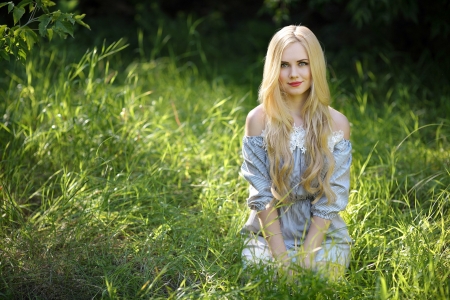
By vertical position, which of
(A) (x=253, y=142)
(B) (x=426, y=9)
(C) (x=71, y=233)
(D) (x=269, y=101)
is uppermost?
(B) (x=426, y=9)

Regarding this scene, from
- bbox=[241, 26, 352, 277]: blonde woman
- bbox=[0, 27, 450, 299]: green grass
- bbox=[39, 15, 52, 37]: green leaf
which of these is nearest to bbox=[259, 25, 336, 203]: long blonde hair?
bbox=[241, 26, 352, 277]: blonde woman

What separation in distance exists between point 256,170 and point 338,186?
36cm

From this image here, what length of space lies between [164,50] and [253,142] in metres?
3.76

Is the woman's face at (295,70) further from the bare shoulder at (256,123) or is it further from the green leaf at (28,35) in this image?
the green leaf at (28,35)

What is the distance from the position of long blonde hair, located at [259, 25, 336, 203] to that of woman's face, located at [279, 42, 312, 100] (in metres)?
0.02

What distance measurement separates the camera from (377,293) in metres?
1.97

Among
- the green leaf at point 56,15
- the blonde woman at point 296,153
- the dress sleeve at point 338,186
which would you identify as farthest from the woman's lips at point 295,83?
the green leaf at point 56,15

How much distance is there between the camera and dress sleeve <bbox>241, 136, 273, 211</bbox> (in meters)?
2.37

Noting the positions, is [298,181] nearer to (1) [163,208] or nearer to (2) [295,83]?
(2) [295,83]

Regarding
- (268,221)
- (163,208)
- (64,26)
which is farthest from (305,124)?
(64,26)

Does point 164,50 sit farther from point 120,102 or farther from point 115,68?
point 120,102

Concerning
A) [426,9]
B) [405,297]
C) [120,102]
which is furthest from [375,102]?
[405,297]

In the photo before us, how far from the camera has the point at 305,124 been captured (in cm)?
241

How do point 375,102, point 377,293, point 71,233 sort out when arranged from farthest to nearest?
point 375,102
point 71,233
point 377,293
